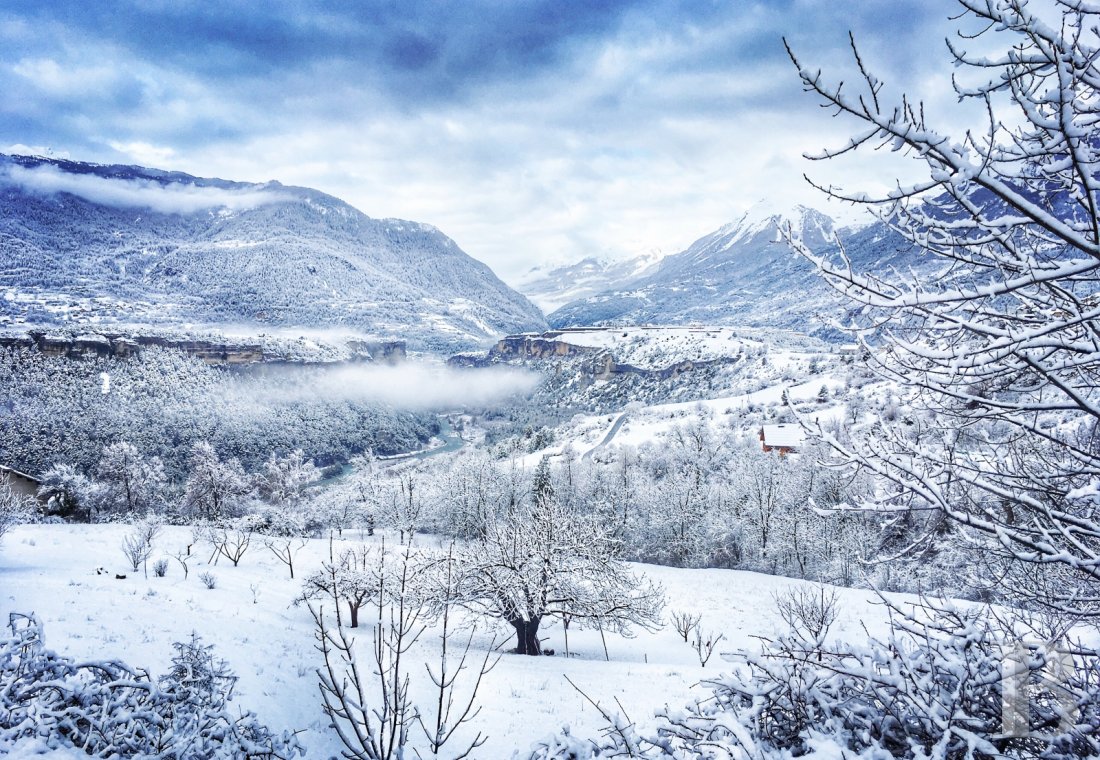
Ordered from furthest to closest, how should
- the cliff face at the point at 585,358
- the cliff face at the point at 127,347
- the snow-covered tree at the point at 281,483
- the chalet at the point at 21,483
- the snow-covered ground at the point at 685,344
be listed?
the snow-covered ground at the point at 685,344, the cliff face at the point at 585,358, the cliff face at the point at 127,347, the snow-covered tree at the point at 281,483, the chalet at the point at 21,483

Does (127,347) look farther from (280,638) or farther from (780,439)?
(780,439)

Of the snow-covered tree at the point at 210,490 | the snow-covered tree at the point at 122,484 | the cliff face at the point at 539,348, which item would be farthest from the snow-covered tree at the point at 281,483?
the cliff face at the point at 539,348

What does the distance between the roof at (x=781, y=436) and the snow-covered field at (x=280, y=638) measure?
78.8 ft

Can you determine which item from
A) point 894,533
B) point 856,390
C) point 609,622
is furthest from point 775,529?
point 856,390

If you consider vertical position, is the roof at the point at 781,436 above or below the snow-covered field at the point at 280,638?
above

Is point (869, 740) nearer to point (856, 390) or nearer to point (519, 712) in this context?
point (519, 712)

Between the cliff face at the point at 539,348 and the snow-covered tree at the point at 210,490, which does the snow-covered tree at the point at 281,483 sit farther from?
the cliff face at the point at 539,348

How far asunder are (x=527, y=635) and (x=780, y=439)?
37882 mm

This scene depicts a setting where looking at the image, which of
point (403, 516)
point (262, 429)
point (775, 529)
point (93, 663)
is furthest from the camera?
point (262, 429)

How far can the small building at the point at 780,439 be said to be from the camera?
46.3 meters

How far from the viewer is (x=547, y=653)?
61.2ft

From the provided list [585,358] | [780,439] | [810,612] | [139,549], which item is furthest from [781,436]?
[585,358]

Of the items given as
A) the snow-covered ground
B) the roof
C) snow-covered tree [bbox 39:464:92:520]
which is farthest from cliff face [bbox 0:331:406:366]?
the roof

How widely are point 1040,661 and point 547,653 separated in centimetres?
1826
